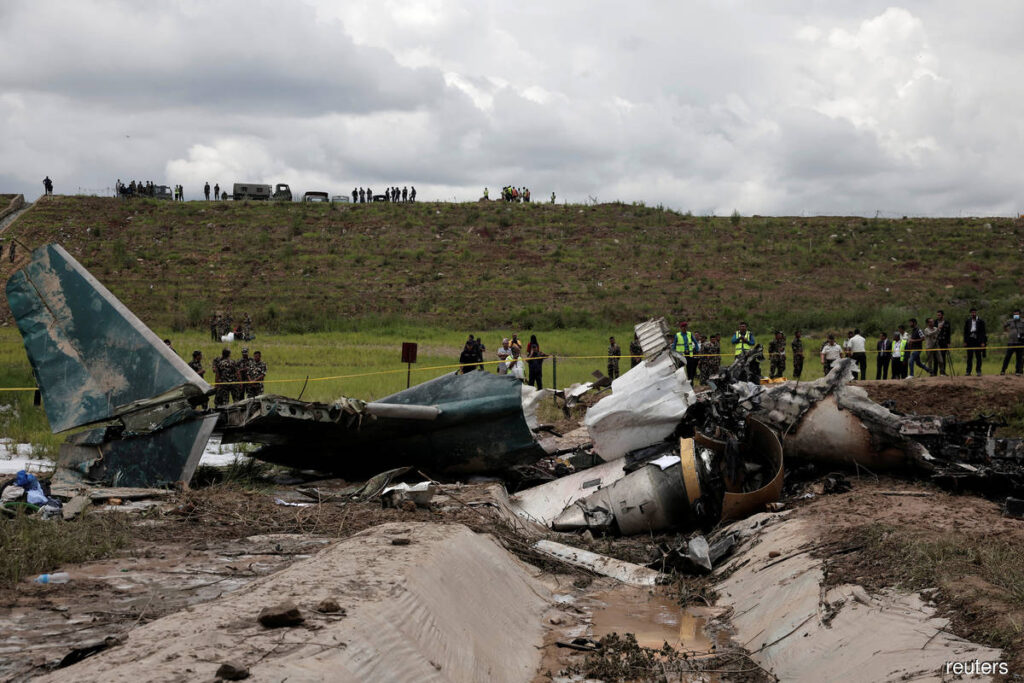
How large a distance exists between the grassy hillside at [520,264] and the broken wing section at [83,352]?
28.9 metres

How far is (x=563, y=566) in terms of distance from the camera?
9961 mm

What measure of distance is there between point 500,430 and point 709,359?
1026 cm

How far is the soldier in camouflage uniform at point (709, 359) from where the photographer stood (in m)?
21.1

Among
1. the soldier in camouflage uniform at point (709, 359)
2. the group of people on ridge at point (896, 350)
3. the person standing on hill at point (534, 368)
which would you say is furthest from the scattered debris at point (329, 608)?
the soldier in camouflage uniform at point (709, 359)

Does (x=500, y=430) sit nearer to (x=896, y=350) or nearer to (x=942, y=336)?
(x=896, y=350)

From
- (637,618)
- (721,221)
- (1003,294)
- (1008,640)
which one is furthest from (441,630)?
(721,221)

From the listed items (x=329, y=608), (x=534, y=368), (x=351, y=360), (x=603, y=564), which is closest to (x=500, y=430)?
(x=603, y=564)

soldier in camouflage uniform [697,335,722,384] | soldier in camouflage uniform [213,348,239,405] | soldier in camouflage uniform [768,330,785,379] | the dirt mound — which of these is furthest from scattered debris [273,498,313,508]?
soldier in camouflage uniform [768,330,785,379]

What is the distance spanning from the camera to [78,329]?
11.3 metres

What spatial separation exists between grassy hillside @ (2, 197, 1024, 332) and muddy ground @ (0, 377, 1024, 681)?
28108 mm

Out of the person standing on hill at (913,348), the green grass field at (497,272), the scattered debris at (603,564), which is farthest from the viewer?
the green grass field at (497,272)

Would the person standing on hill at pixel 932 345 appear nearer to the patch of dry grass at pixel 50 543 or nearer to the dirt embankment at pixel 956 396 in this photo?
the dirt embankment at pixel 956 396

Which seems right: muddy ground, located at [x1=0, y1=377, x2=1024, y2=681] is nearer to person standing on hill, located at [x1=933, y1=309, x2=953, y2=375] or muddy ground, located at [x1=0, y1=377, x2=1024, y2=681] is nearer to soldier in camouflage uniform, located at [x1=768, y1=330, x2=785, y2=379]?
soldier in camouflage uniform, located at [x1=768, y1=330, x2=785, y2=379]

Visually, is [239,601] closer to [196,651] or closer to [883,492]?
[196,651]
